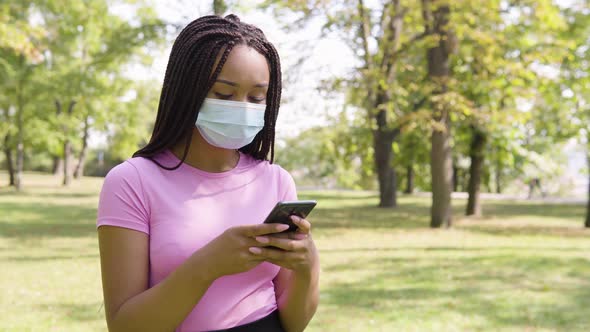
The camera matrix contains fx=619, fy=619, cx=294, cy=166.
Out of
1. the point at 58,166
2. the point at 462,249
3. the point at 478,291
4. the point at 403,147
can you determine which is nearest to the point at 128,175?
the point at 478,291

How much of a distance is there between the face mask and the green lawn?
14.9ft

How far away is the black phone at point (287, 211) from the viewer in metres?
1.69

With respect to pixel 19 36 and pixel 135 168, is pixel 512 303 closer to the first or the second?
Answer: pixel 135 168

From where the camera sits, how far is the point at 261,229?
170 centimetres

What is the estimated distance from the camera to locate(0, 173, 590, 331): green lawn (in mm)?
6602

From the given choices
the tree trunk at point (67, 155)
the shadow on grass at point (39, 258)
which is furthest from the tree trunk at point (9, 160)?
the shadow on grass at point (39, 258)

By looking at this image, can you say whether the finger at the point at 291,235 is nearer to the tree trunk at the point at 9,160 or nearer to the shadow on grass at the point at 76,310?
the shadow on grass at the point at 76,310

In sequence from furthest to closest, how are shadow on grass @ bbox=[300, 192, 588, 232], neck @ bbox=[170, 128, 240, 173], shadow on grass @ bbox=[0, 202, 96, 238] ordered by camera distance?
1. shadow on grass @ bbox=[300, 192, 588, 232]
2. shadow on grass @ bbox=[0, 202, 96, 238]
3. neck @ bbox=[170, 128, 240, 173]

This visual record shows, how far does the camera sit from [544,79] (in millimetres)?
15180

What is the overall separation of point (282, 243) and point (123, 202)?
1.64 feet

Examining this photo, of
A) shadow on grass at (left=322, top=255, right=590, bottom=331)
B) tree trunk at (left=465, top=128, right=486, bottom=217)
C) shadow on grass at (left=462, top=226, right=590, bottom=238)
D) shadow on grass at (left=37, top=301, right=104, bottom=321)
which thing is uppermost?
tree trunk at (left=465, top=128, right=486, bottom=217)

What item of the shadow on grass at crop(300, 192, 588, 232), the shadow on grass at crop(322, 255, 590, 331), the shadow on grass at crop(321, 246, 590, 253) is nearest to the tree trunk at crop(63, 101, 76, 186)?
the shadow on grass at crop(300, 192, 588, 232)

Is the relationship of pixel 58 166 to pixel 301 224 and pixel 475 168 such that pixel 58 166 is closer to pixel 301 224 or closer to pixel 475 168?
pixel 475 168

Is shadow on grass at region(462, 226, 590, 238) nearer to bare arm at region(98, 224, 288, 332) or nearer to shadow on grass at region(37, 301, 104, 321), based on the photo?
shadow on grass at region(37, 301, 104, 321)
